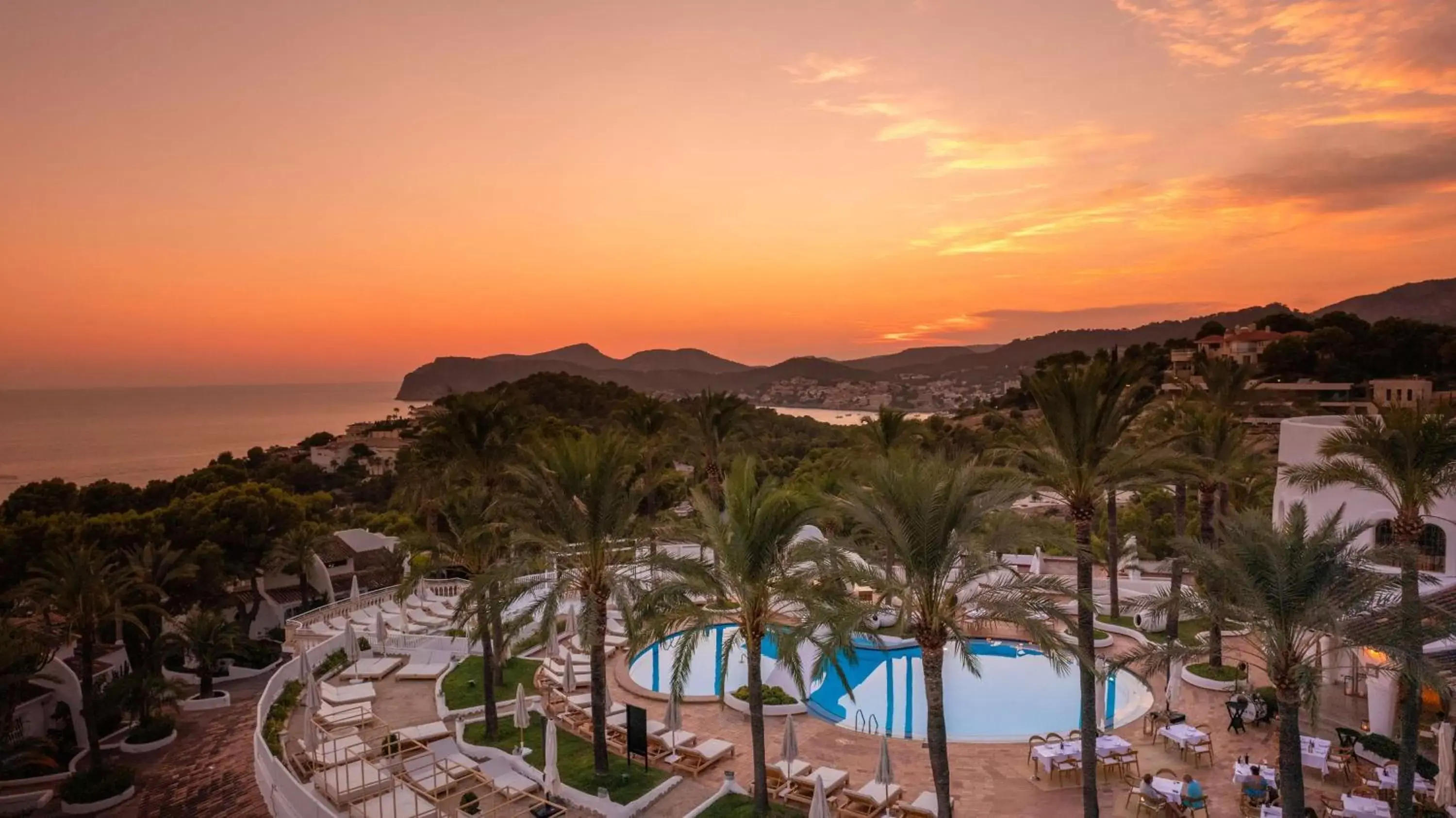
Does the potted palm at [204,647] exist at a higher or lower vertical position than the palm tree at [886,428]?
lower

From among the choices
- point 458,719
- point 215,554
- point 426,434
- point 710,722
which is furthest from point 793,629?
point 215,554

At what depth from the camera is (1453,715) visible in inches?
616

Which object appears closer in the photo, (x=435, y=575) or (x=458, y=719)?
(x=458, y=719)

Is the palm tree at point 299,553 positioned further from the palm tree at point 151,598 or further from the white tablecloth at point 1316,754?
the white tablecloth at point 1316,754

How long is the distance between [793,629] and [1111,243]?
25484mm

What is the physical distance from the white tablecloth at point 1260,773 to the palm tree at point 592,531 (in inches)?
428

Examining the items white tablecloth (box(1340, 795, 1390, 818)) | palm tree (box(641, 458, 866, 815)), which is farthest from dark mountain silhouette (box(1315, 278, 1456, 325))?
palm tree (box(641, 458, 866, 815))

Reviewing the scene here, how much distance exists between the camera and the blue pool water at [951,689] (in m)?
19.1

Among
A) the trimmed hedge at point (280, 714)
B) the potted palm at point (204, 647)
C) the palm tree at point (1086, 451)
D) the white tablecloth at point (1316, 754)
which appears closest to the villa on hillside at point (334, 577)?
the potted palm at point (204, 647)

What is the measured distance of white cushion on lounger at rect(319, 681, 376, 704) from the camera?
1894 cm

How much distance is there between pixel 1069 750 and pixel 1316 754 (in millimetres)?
4086

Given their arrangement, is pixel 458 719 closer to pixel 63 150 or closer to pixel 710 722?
pixel 710 722

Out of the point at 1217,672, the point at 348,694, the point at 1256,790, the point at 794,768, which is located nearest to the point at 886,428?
the point at 1217,672

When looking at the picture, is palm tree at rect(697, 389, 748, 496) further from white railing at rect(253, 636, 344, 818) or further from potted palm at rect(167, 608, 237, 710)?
potted palm at rect(167, 608, 237, 710)
